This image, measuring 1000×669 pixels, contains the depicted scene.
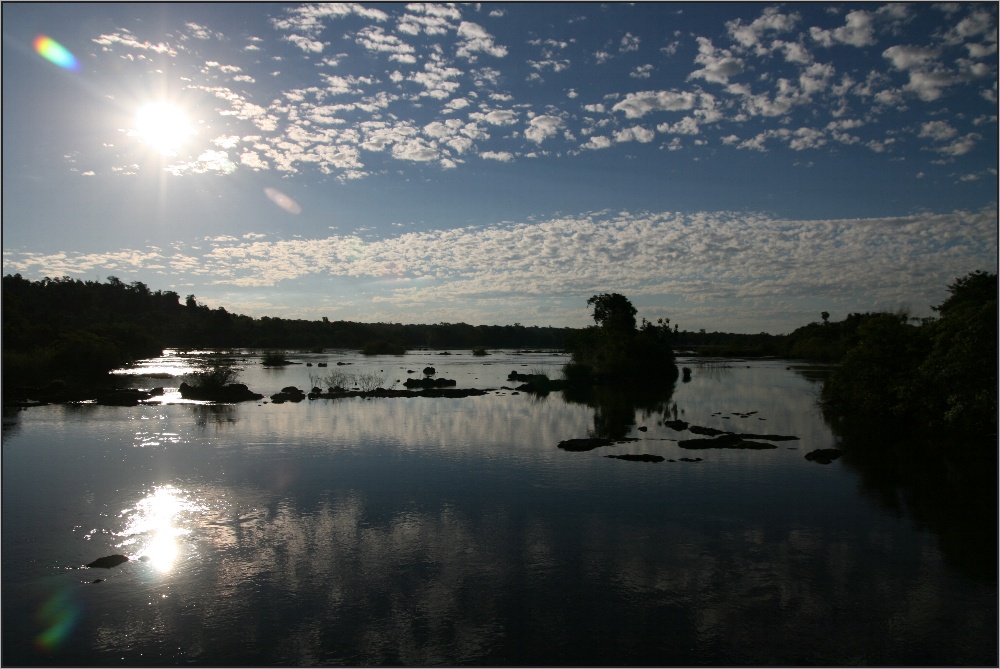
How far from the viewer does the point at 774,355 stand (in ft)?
509

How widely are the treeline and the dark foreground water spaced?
37.1 meters

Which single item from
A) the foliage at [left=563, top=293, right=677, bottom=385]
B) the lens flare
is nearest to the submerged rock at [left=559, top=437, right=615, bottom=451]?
the lens flare

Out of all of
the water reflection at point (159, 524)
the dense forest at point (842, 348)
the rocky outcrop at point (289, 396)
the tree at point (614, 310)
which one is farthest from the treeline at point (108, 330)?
the tree at point (614, 310)

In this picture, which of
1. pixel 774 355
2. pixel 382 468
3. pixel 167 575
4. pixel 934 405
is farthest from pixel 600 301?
pixel 774 355

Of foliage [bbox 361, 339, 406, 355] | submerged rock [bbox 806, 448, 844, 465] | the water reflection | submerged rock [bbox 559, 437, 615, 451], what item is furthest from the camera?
foliage [bbox 361, 339, 406, 355]

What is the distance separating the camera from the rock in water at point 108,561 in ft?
48.0

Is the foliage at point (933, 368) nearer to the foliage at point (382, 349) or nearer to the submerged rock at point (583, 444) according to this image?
the submerged rock at point (583, 444)

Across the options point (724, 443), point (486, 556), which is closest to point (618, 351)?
point (724, 443)

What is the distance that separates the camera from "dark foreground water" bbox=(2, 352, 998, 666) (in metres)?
11.2

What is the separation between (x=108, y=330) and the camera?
95250 millimetres

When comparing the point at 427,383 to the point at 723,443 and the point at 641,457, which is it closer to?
the point at 723,443

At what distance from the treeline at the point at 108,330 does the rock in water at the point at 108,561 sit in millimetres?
43667

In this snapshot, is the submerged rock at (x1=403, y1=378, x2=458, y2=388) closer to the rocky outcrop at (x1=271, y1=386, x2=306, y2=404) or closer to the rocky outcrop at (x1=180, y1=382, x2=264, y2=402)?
the rocky outcrop at (x1=271, y1=386, x2=306, y2=404)

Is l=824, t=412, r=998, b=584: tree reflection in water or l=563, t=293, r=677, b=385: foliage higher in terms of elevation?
l=563, t=293, r=677, b=385: foliage
